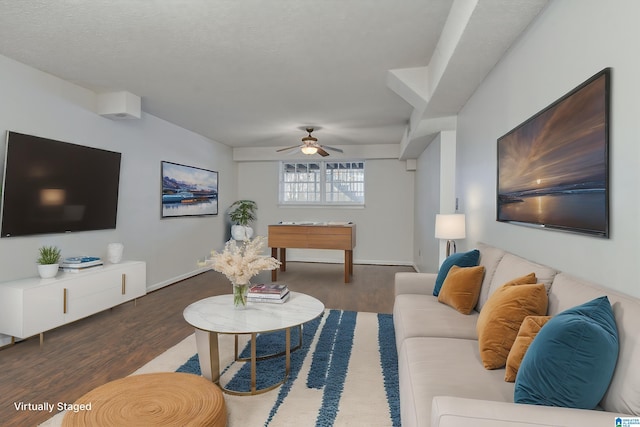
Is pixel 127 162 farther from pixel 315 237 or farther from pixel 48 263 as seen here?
pixel 315 237

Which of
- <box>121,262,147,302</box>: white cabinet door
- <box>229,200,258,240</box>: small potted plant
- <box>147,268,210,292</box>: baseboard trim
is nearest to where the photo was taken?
<box>121,262,147,302</box>: white cabinet door

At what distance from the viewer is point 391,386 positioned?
7.39 ft

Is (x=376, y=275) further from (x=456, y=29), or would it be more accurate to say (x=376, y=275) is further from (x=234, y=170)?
(x=456, y=29)

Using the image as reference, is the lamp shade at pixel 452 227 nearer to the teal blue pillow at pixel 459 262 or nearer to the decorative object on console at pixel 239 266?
the teal blue pillow at pixel 459 262

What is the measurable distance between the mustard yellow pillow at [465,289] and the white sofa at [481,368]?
4 centimetres

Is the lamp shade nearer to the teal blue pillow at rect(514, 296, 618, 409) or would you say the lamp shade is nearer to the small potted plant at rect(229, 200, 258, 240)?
the teal blue pillow at rect(514, 296, 618, 409)

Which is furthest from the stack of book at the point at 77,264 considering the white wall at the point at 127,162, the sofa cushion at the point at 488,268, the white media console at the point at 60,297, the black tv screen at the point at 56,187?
the sofa cushion at the point at 488,268

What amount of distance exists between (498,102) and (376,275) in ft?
12.9

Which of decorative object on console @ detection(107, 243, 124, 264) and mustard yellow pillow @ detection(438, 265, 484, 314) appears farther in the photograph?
decorative object on console @ detection(107, 243, 124, 264)

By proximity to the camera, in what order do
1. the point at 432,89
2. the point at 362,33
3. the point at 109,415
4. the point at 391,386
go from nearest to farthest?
the point at 109,415, the point at 391,386, the point at 362,33, the point at 432,89

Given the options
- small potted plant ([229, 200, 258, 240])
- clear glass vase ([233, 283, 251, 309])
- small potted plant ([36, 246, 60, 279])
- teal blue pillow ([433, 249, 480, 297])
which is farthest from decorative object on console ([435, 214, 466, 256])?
small potted plant ([229, 200, 258, 240])

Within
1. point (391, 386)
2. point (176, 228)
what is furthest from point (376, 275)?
A: point (391, 386)

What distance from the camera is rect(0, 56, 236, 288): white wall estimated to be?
318 cm

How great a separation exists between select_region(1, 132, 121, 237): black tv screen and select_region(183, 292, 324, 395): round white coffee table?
6.42 feet
